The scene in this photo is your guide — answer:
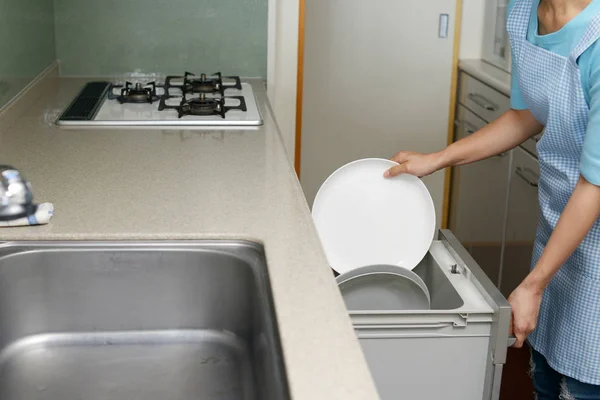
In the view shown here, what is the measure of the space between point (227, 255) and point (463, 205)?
2513mm

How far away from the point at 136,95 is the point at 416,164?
2.69 feet

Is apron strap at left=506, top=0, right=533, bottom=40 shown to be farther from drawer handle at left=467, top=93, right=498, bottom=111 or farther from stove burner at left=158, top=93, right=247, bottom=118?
drawer handle at left=467, top=93, right=498, bottom=111

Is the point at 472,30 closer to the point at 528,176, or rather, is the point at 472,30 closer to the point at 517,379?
the point at 528,176

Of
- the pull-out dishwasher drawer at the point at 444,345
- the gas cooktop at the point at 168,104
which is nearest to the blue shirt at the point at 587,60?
the pull-out dishwasher drawer at the point at 444,345

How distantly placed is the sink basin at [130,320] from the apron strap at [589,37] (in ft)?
2.24

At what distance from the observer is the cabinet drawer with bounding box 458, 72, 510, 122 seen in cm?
303

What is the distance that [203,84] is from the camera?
2.40 m

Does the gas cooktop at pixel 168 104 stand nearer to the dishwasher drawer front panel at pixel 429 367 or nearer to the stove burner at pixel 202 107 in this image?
the stove burner at pixel 202 107

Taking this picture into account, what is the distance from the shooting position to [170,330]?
4.01ft

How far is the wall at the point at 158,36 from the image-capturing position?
2604 millimetres

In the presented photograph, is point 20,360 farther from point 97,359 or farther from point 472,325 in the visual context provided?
point 472,325

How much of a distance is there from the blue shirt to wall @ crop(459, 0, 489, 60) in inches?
81.8

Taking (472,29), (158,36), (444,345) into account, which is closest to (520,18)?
(444,345)

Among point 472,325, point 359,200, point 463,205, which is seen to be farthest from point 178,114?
point 463,205
